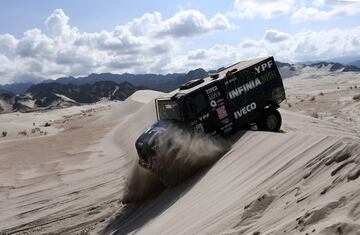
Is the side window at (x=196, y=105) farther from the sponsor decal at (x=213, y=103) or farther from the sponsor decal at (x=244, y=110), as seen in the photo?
the sponsor decal at (x=244, y=110)

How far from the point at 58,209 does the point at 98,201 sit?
1.07m

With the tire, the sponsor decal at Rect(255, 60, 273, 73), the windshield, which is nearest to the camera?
the windshield

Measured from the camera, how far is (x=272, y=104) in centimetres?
1473

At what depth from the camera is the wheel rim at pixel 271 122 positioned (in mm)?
14542

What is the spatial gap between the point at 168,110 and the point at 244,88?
2.30 m

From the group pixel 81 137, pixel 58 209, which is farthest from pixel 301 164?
pixel 81 137

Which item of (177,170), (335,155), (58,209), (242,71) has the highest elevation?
(242,71)

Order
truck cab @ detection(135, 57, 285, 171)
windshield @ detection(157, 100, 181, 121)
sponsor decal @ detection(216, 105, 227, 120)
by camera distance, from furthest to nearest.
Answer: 1. sponsor decal @ detection(216, 105, 227, 120)
2. windshield @ detection(157, 100, 181, 121)
3. truck cab @ detection(135, 57, 285, 171)

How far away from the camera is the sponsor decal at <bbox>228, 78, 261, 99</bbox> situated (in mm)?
13688

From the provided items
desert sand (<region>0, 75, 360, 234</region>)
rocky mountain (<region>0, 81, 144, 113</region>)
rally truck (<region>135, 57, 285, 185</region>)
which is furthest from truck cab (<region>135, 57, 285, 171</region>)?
rocky mountain (<region>0, 81, 144, 113</region>)

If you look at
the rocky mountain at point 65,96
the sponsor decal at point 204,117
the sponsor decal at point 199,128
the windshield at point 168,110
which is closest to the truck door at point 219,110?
the sponsor decal at point 204,117

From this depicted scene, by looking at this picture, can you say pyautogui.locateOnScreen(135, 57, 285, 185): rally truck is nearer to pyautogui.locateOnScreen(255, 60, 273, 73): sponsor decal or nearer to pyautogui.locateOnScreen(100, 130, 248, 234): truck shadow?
pyautogui.locateOnScreen(255, 60, 273, 73): sponsor decal

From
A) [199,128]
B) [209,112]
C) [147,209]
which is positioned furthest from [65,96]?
[147,209]

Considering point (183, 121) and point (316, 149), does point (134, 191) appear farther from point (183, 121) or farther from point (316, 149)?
point (316, 149)
